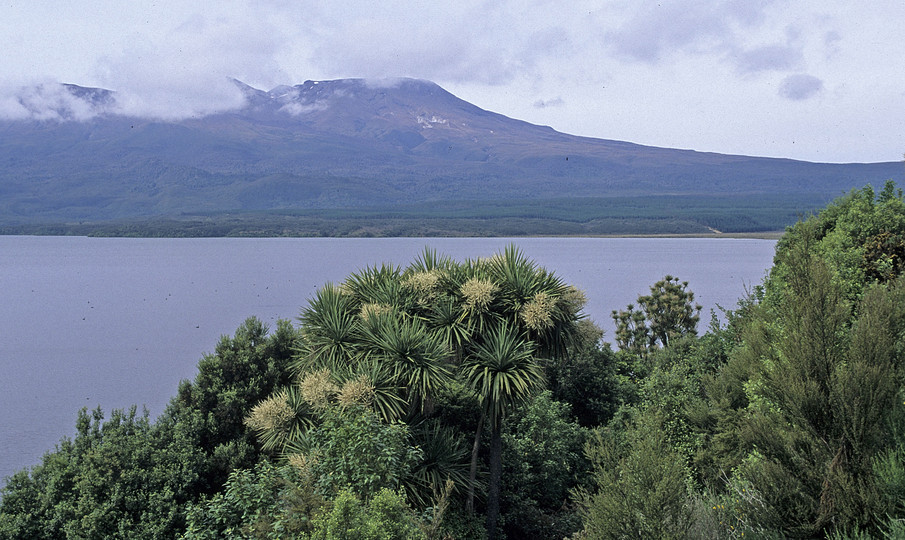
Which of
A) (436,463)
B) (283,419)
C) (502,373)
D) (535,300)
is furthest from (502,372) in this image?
(283,419)

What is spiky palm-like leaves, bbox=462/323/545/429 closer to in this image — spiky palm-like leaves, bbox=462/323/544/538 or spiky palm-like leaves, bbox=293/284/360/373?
spiky palm-like leaves, bbox=462/323/544/538

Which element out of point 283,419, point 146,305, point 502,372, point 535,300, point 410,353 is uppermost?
point 535,300

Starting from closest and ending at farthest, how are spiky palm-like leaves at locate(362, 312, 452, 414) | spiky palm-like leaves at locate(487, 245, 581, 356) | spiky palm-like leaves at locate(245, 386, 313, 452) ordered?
spiky palm-like leaves at locate(362, 312, 452, 414), spiky palm-like leaves at locate(245, 386, 313, 452), spiky palm-like leaves at locate(487, 245, 581, 356)

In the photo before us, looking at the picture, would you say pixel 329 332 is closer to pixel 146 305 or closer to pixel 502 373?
pixel 502 373

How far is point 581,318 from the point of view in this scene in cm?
1564

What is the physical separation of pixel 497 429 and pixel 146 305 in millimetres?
68419

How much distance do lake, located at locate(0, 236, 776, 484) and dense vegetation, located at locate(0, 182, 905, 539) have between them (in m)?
2.54

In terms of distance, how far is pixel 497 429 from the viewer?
1528 centimetres

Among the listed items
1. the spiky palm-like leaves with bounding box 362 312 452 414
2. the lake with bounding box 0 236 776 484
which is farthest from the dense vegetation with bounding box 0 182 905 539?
the lake with bounding box 0 236 776 484

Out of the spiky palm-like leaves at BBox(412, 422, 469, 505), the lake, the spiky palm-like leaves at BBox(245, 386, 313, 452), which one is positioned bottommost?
the lake

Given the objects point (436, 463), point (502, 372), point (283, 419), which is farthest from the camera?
point (436, 463)

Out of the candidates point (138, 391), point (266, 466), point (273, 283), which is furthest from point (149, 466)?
point (273, 283)

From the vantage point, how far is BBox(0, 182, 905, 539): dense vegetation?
28.7 feet

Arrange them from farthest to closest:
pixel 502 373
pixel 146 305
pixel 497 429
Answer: pixel 146 305, pixel 497 429, pixel 502 373
